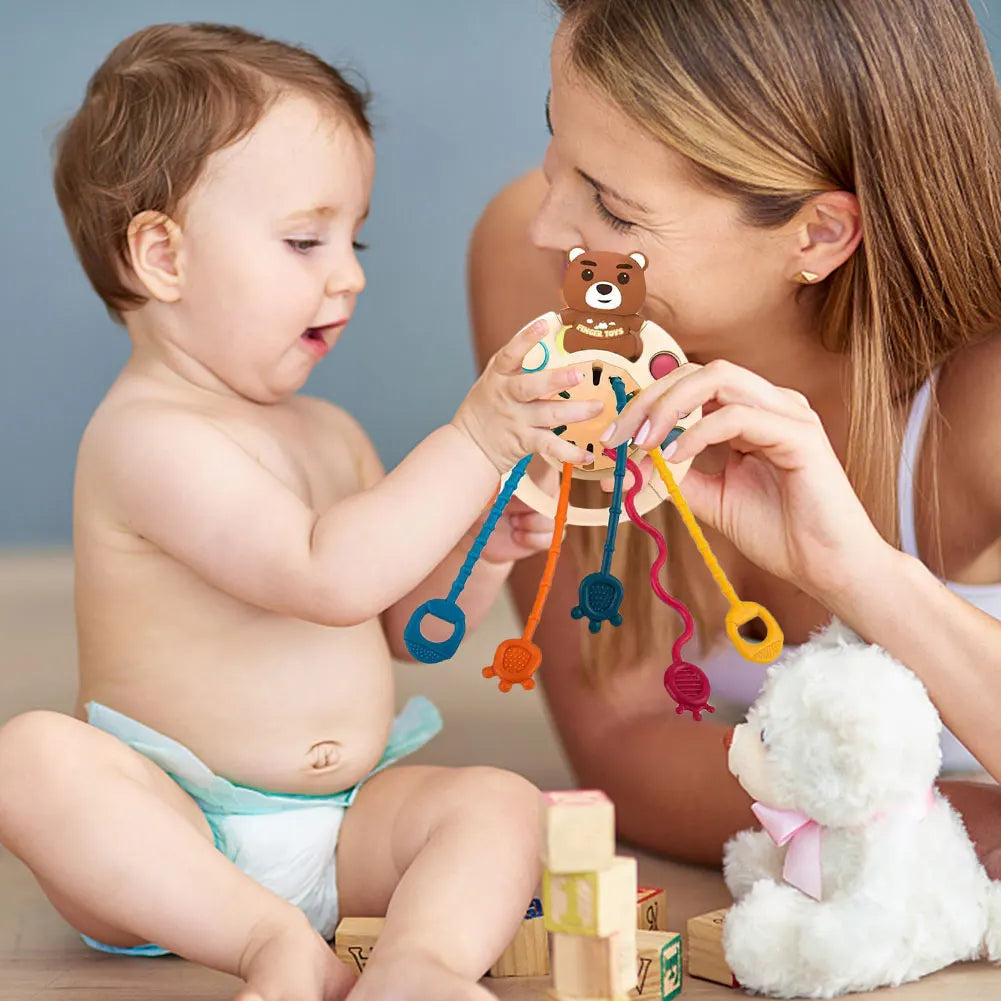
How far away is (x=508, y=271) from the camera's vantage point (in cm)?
155

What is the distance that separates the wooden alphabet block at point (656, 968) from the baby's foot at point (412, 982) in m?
0.13

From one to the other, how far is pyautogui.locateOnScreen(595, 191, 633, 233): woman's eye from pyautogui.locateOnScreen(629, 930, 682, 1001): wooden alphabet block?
52 centimetres

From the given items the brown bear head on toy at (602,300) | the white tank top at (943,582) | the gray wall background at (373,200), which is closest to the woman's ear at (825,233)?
the white tank top at (943,582)

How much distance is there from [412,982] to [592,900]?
0.80ft

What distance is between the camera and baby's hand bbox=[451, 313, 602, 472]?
3.12ft

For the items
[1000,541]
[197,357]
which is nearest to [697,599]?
[1000,541]

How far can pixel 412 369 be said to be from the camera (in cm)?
274

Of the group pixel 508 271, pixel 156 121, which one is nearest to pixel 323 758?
pixel 156 121

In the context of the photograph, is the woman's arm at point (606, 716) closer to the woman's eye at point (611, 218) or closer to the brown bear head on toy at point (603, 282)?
the woman's eye at point (611, 218)

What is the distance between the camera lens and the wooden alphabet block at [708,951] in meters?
1.01

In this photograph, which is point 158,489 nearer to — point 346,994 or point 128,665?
point 128,665

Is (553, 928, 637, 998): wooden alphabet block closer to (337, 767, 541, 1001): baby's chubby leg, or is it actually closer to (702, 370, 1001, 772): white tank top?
(337, 767, 541, 1001): baby's chubby leg

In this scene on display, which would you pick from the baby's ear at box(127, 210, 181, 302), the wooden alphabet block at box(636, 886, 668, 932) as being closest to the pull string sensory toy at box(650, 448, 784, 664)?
the wooden alphabet block at box(636, 886, 668, 932)

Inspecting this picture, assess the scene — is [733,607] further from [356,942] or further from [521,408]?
[356,942]
